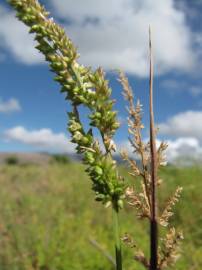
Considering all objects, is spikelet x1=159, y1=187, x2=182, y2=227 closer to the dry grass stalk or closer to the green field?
the dry grass stalk

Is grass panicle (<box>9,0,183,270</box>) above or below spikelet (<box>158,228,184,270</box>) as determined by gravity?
above

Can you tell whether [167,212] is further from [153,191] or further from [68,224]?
[68,224]

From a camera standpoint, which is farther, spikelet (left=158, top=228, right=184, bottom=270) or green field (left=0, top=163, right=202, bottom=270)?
green field (left=0, top=163, right=202, bottom=270)

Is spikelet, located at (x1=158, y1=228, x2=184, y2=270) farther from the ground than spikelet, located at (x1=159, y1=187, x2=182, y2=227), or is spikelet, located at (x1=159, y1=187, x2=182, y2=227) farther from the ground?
spikelet, located at (x1=159, y1=187, x2=182, y2=227)

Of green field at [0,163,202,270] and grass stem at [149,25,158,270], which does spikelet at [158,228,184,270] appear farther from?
green field at [0,163,202,270]

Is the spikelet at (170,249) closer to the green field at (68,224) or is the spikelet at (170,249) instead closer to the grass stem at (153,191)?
the grass stem at (153,191)

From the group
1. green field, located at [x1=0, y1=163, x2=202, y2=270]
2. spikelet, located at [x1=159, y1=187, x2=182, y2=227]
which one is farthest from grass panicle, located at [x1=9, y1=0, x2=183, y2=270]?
green field, located at [x1=0, y1=163, x2=202, y2=270]

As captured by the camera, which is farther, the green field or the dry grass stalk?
the green field

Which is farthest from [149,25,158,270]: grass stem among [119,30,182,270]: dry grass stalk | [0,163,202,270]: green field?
[0,163,202,270]: green field
